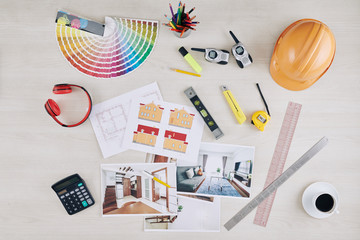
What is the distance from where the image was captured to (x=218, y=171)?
2.84 ft

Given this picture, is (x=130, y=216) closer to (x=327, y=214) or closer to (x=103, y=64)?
(x=103, y=64)

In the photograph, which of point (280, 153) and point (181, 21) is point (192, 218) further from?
point (181, 21)

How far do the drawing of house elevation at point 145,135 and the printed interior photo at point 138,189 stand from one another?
8cm

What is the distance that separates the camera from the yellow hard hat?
0.71m

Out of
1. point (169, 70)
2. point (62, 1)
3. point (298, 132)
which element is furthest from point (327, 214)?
point (62, 1)

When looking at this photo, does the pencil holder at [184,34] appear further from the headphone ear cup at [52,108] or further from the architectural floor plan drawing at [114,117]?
the headphone ear cup at [52,108]

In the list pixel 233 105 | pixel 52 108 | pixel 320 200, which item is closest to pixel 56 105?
pixel 52 108

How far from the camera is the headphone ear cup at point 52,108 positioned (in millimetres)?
787

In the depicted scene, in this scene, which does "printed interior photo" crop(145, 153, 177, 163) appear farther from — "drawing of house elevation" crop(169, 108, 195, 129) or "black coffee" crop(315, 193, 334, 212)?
"black coffee" crop(315, 193, 334, 212)

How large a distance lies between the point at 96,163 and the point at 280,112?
63 cm

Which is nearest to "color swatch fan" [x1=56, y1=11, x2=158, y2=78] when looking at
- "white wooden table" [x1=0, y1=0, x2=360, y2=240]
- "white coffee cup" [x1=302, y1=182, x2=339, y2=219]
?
"white wooden table" [x1=0, y1=0, x2=360, y2=240]

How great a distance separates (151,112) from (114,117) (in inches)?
4.8

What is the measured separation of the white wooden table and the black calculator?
2 centimetres

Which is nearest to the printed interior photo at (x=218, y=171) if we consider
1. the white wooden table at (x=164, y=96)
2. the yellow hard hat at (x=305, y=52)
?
the white wooden table at (x=164, y=96)
